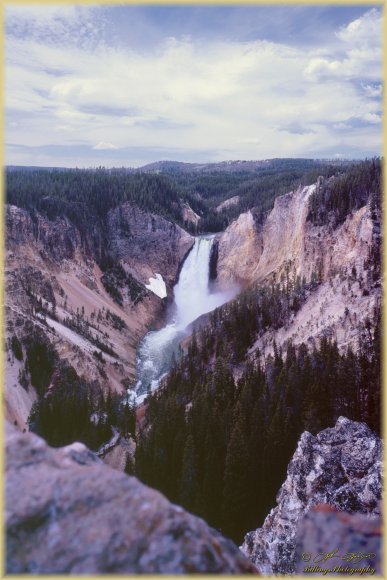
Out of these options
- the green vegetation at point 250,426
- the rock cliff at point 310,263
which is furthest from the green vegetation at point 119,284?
the green vegetation at point 250,426

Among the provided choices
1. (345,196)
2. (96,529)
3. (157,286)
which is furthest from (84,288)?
(96,529)

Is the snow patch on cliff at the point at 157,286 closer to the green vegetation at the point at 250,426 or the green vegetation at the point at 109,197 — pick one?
the green vegetation at the point at 109,197

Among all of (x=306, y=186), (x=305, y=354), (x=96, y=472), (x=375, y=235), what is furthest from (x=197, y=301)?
(x=96, y=472)

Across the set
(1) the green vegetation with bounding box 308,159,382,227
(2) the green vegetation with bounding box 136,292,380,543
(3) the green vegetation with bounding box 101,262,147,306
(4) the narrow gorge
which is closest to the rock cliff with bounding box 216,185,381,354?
(4) the narrow gorge

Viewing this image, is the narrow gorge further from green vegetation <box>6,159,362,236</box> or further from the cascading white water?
green vegetation <box>6,159,362,236</box>

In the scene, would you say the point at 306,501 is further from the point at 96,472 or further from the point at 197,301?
the point at 197,301
